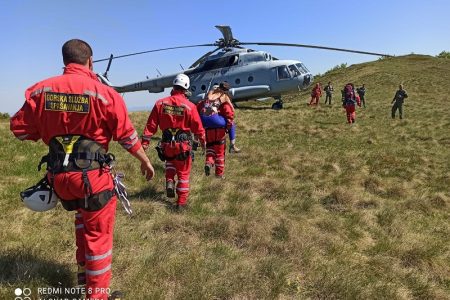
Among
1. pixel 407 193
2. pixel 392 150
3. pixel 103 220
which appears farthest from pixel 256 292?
pixel 392 150

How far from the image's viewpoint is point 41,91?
9.71 ft

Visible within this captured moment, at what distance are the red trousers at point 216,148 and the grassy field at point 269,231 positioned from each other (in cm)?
38

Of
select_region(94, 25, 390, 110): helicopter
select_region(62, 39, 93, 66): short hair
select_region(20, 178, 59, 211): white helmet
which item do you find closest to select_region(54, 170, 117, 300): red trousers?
select_region(20, 178, 59, 211): white helmet

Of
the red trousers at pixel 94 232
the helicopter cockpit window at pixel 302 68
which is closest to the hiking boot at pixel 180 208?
the red trousers at pixel 94 232

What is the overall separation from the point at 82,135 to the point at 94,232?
825 mm

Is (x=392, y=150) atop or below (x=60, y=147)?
below

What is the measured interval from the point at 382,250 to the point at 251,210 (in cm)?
208

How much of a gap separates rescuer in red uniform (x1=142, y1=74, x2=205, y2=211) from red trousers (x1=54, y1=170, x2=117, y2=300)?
114 inches

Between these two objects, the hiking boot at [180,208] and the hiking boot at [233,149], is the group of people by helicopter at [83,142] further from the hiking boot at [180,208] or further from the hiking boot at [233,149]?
the hiking boot at [233,149]

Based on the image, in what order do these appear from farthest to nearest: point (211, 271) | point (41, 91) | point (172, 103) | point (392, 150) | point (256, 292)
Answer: point (392, 150)
point (172, 103)
point (211, 271)
point (256, 292)
point (41, 91)

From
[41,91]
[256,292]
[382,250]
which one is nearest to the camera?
[41,91]

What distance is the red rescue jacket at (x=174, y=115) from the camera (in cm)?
604

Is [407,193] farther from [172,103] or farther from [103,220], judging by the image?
[103,220]

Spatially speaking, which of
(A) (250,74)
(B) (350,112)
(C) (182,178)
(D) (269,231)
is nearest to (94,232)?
(D) (269,231)
